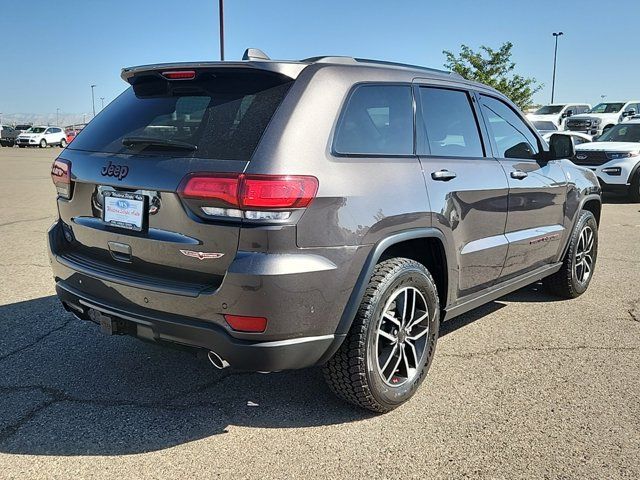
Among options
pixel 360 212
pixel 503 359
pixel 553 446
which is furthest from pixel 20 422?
pixel 503 359

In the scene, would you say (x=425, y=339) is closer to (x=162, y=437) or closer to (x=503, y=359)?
(x=503, y=359)

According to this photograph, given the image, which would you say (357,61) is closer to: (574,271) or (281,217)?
(281,217)

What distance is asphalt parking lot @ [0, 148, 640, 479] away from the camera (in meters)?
2.69

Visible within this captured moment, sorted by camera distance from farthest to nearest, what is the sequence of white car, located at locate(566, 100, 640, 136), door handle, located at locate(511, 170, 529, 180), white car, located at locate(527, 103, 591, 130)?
white car, located at locate(527, 103, 591, 130), white car, located at locate(566, 100, 640, 136), door handle, located at locate(511, 170, 529, 180)

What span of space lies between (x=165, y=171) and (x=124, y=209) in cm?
35

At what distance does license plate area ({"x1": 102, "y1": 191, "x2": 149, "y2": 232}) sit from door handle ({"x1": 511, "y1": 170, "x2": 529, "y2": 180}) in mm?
2544

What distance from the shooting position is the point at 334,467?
267cm

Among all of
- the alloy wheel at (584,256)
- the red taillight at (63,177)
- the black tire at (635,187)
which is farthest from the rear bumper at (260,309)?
the black tire at (635,187)

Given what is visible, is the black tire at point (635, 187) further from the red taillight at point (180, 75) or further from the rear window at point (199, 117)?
the red taillight at point (180, 75)

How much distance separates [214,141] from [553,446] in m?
2.14

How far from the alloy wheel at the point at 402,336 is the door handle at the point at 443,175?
0.64 metres

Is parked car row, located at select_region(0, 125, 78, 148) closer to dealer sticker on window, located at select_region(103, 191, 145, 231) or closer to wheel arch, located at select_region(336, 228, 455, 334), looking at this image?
dealer sticker on window, located at select_region(103, 191, 145, 231)

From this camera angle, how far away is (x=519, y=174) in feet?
13.8

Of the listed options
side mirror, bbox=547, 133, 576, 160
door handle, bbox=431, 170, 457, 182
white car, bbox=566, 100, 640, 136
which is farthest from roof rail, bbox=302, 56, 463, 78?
white car, bbox=566, 100, 640, 136
